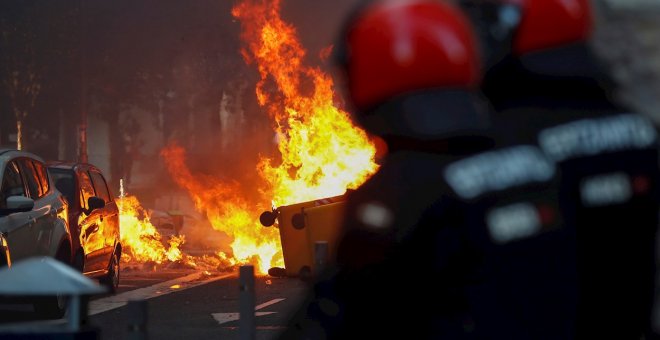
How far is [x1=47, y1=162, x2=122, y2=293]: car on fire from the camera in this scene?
568 inches

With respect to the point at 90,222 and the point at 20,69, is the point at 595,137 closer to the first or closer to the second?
the point at 90,222

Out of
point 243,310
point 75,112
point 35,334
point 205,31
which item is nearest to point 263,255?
point 243,310

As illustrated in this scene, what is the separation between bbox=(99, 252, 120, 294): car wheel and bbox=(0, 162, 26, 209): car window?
3.17 metres

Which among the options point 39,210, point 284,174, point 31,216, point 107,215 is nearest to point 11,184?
point 31,216

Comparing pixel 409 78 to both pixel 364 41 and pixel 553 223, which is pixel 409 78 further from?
pixel 553 223

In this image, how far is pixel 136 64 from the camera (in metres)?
42.5

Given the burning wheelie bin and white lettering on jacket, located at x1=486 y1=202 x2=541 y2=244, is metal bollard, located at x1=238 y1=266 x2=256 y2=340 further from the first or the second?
the burning wheelie bin

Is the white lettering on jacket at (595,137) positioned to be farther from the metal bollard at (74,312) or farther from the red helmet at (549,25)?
the metal bollard at (74,312)

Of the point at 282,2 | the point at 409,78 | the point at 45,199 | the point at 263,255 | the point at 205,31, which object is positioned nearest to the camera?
the point at 409,78

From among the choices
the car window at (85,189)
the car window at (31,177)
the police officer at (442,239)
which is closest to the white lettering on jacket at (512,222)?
the police officer at (442,239)

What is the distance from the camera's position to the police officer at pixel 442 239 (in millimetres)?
2875

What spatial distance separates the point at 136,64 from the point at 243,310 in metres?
36.8

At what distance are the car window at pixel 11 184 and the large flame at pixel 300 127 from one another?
6489mm

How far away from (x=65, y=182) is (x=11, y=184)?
3033mm
